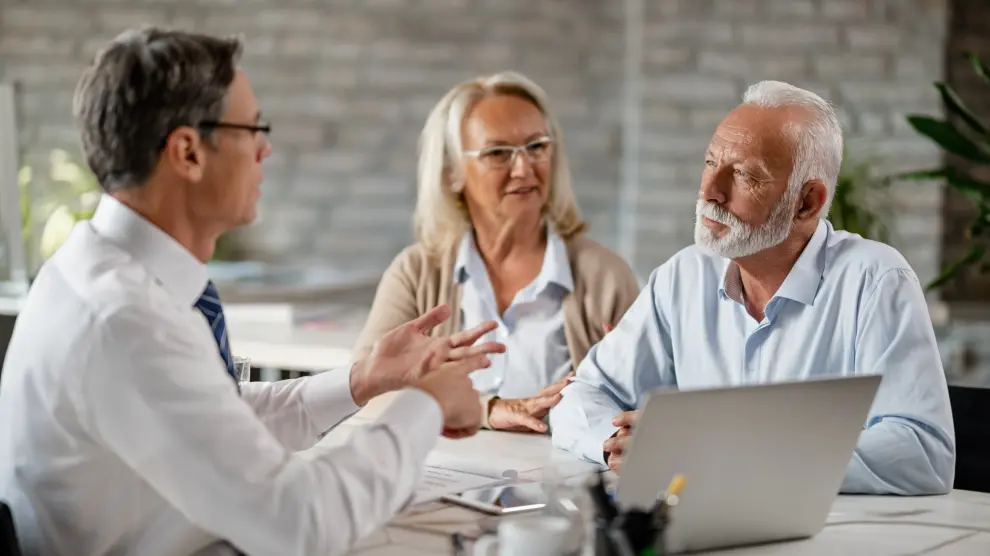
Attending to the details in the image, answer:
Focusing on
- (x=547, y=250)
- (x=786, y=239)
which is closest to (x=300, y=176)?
(x=547, y=250)

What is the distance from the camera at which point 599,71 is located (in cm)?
517

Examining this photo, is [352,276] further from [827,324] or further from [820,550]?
[820,550]

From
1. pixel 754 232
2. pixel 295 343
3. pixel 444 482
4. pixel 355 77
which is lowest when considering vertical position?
pixel 295 343

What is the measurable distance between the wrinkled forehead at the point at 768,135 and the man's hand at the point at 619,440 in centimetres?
52

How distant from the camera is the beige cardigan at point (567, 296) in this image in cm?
263

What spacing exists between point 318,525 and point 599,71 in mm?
4219

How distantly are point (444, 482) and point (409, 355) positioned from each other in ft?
0.71

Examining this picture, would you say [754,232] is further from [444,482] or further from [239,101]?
[239,101]

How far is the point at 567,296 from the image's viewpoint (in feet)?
8.77

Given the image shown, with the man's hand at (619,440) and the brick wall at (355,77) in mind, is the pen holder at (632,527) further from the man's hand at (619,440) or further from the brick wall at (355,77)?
the brick wall at (355,77)

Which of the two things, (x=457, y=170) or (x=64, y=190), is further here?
(x=64, y=190)

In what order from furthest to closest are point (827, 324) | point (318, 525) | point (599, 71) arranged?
point (599, 71) → point (827, 324) → point (318, 525)

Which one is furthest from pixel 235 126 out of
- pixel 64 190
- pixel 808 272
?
pixel 64 190

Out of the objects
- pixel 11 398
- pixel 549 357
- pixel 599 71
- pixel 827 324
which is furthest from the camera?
pixel 599 71
